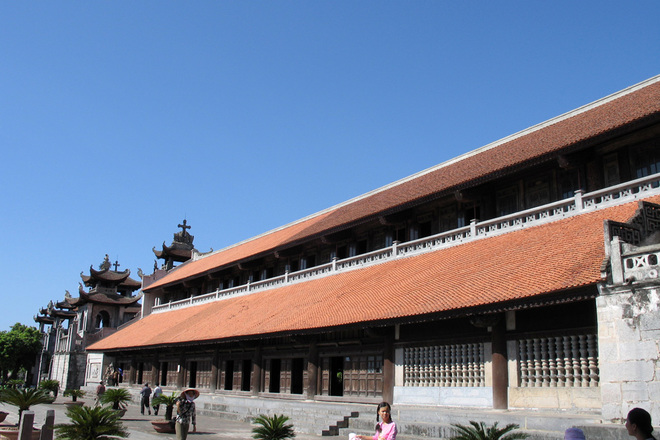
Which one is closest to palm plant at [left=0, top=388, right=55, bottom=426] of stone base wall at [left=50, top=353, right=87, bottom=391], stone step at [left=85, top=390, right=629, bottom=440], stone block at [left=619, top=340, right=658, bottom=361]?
stone step at [left=85, top=390, right=629, bottom=440]

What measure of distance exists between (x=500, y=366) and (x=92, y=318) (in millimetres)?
49616

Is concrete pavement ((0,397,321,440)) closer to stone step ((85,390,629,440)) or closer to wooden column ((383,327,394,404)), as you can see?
stone step ((85,390,629,440))

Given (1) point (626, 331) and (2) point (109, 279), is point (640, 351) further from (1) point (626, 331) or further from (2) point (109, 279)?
(2) point (109, 279)

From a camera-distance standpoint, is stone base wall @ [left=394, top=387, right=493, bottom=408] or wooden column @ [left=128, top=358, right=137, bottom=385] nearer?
stone base wall @ [left=394, top=387, right=493, bottom=408]

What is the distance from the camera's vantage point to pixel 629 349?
10.6 meters

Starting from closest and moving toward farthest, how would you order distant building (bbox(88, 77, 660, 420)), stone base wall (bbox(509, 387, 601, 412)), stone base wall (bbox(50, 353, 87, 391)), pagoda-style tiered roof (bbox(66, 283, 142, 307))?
distant building (bbox(88, 77, 660, 420)), stone base wall (bbox(509, 387, 601, 412)), stone base wall (bbox(50, 353, 87, 391)), pagoda-style tiered roof (bbox(66, 283, 142, 307))

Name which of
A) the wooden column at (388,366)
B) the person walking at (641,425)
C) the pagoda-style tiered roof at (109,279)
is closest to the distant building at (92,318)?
the pagoda-style tiered roof at (109,279)

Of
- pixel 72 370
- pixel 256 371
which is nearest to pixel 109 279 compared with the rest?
pixel 72 370

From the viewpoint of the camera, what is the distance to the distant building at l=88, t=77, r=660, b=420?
11297 mm

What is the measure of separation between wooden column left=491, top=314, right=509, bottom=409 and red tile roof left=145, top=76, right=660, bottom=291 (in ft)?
17.5

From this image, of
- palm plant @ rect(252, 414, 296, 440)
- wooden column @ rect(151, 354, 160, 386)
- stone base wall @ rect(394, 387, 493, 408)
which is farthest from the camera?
wooden column @ rect(151, 354, 160, 386)

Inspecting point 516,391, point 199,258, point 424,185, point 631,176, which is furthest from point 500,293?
point 199,258

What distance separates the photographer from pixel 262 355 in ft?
77.8

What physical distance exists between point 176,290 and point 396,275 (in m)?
22.9
